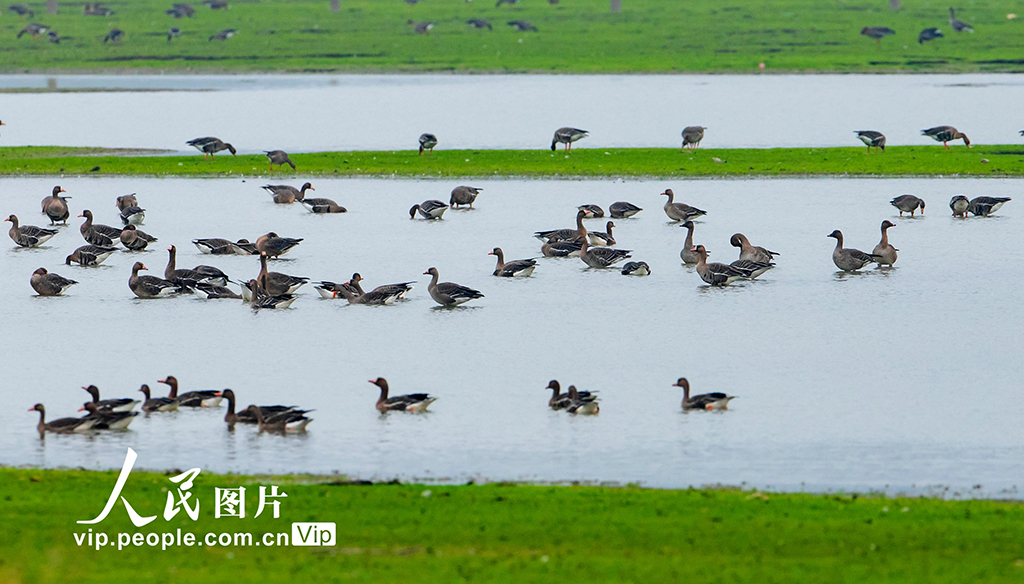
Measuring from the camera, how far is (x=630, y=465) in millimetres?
14727

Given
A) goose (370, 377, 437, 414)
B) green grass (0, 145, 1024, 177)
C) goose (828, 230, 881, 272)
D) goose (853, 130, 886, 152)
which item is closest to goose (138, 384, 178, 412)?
goose (370, 377, 437, 414)

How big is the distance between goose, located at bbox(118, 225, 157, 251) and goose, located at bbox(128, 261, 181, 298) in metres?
5.12

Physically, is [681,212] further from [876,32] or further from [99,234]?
[876,32]

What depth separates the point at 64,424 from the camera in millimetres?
16031

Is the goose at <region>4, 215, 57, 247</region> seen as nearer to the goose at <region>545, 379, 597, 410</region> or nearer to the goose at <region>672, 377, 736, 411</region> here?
the goose at <region>545, 379, 597, 410</region>

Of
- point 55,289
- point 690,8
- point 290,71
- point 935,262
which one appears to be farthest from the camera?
point 690,8

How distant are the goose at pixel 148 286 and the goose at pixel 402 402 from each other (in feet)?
31.2

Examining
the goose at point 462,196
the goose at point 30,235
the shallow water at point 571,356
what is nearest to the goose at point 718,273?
the shallow water at point 571,356

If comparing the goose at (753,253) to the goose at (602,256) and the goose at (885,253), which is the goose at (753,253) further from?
the goose at (602,256)

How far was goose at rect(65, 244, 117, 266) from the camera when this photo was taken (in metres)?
28.6

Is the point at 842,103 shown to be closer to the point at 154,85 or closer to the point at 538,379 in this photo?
the point at 154,85

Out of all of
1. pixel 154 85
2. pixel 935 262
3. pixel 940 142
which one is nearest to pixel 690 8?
pixel 154 85

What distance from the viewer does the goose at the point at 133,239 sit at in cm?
3035

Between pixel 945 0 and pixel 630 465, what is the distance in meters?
109
